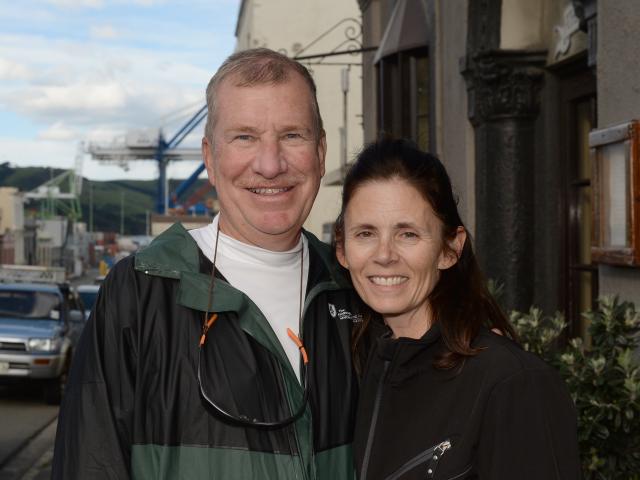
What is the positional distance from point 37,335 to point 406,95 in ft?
20.3

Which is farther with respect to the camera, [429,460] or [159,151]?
[159,151]

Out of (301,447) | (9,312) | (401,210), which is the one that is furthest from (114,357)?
(9,312)

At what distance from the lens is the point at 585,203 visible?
295 inches

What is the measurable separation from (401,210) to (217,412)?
738 millimetres

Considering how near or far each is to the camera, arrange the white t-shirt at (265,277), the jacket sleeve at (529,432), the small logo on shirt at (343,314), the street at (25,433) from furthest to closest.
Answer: the street at (25,433) → the small logo on shirt at (343,314) → the white t-shirt at (265,277) → the jacket sleeve at (529,432)

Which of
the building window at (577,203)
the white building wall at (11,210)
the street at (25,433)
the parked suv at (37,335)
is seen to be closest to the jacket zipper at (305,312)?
the building window at (577,203)

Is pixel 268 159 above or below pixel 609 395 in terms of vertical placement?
above

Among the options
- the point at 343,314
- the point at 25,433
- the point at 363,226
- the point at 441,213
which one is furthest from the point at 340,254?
the point at 25,433

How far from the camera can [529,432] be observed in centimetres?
226

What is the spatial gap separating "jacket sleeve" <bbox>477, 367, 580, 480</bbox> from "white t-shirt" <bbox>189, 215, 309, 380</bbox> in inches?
Result: 28.9

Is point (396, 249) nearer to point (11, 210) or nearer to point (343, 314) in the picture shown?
point (343, 314)

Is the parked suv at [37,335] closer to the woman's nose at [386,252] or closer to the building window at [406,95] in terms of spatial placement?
the building window at [406,95]

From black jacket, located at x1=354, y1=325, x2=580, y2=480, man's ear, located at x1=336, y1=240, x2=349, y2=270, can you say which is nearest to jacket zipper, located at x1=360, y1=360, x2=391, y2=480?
black jacket, located at x1=354, y1=325, x2=580, y2=480

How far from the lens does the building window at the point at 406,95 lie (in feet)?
37.7
